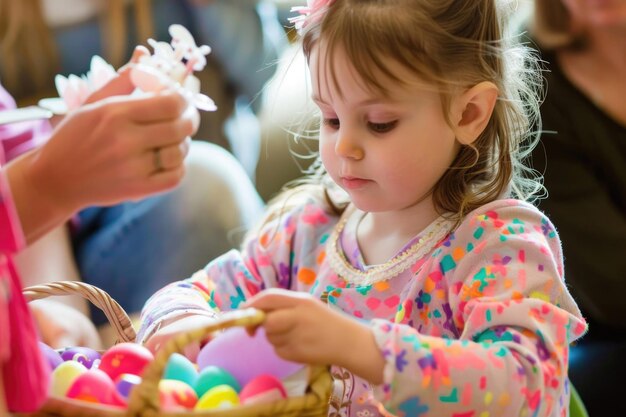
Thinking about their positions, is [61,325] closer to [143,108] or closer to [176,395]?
[176,395]

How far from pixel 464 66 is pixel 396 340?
373 millimetres

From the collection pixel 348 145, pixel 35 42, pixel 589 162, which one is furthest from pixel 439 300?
pixel 35 42

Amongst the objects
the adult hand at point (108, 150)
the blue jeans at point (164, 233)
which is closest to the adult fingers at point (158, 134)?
the adult hand at point (108, 150)

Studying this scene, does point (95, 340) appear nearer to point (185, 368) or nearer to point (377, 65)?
point (185, 368)

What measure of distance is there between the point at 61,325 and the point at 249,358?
2.00 ft

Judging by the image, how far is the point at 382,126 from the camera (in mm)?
1020

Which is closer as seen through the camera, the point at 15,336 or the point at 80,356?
the point at 15,336

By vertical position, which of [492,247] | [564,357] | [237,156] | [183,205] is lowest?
[237,156]

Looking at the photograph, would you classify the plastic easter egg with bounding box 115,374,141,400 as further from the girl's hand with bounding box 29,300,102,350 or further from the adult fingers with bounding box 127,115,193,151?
the girl's hand with bounding box 29,300,102,350

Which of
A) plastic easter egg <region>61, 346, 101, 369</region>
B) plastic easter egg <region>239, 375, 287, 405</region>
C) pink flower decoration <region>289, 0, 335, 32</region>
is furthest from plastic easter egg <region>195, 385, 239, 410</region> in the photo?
pink flower decoration <region>289, 0, 335, 32</region>

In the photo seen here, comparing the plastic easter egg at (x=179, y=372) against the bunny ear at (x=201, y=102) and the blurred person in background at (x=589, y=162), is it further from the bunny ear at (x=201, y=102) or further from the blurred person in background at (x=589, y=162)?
the blurred person in background at (x=589, y=162)

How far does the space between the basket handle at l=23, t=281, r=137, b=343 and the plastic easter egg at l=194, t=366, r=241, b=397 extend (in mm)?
236

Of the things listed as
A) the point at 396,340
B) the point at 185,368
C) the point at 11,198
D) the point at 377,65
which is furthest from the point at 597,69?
the point at 11,198

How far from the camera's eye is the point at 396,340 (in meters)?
0.87
